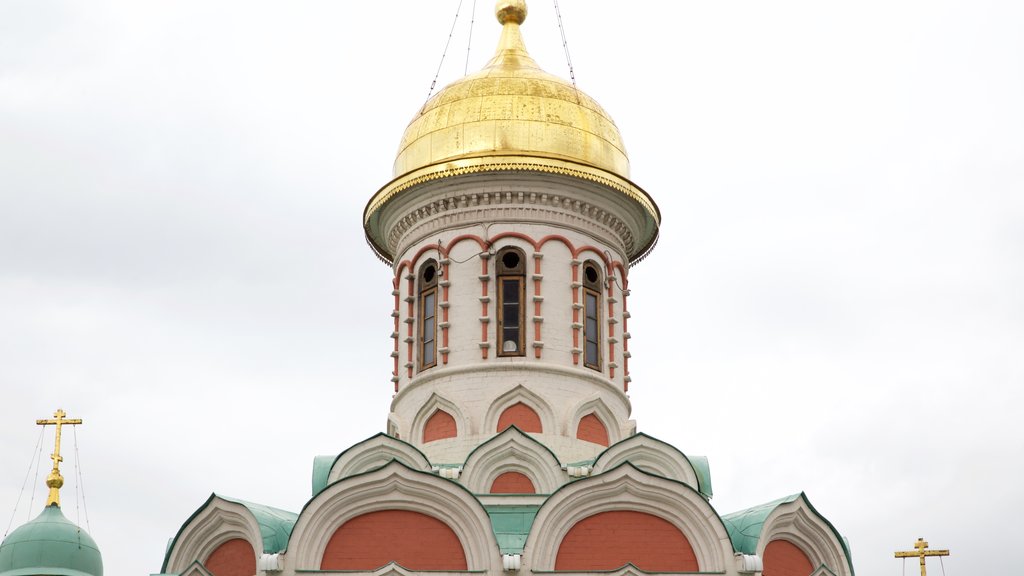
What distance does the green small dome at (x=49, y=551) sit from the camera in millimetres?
20625

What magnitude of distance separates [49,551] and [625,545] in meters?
6.34

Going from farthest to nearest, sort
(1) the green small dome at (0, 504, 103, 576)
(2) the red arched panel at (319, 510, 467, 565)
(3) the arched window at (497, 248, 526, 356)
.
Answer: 1. (3) the arched window at (497, 248, 526, 356)
2. (1) the green small dome at (0, 504, 103, 576)
3. (2) the red arched panel at (319, 510, 467, 565)

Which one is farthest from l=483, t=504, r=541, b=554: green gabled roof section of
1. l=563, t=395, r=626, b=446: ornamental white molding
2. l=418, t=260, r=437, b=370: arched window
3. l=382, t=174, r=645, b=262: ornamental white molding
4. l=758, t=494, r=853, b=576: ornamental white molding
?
l=382, t=174, r=645, b=262: ornamental white molding

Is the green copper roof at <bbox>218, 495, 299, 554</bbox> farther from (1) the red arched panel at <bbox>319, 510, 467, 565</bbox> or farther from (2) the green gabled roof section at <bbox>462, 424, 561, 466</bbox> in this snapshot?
(2) the green gabled roof section at <bbox>462, 424, 561, 466</bbox>

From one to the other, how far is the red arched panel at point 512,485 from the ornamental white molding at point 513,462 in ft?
0.14

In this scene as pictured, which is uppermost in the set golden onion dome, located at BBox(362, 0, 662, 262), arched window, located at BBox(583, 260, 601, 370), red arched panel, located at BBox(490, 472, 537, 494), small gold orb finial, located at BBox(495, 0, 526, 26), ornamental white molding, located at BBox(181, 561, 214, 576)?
small gold orb finial, located at BBox(495, 0, 526, 26)

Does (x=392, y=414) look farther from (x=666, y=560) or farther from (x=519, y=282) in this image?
(x=666, y=560)

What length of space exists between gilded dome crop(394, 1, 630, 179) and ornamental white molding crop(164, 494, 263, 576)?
5192mm

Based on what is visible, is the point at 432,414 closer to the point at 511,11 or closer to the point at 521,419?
the point at 521,419

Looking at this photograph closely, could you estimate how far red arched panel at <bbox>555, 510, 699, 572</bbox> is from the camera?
2039 cm

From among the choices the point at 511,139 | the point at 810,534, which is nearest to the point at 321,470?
the point at 511,139

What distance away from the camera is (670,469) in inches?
867

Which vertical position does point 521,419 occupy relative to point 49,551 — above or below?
above

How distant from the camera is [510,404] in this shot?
22453mm
